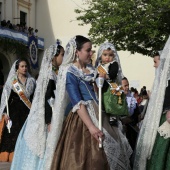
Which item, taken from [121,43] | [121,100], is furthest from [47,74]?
[121,43]

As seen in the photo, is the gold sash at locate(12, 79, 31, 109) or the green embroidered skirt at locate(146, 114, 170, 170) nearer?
the green embroidered skirt at locate(146, 114, 170, 170)

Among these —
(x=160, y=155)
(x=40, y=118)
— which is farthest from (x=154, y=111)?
(x=40, y=118)

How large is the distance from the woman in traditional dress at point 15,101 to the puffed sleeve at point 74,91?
2.29 metres

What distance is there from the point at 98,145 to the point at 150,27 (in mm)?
9935

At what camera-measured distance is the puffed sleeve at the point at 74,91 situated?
11.0 ft

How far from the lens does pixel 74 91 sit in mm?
3387

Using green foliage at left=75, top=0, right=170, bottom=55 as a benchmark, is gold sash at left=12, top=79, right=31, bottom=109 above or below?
below

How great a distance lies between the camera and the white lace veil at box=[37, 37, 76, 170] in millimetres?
3523

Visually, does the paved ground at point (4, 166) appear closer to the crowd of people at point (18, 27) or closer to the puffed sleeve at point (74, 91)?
the puffed sleeve at point (74, 91)

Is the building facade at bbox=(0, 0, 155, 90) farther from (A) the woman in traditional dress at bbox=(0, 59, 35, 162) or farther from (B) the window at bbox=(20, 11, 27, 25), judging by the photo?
(A) the woman in traditional dress at bbox=(0, 59, 35, 162)

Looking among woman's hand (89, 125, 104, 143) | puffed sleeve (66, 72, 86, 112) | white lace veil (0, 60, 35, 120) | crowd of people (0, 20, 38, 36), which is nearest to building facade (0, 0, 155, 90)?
crowd of people (0, 20, 38, 36)

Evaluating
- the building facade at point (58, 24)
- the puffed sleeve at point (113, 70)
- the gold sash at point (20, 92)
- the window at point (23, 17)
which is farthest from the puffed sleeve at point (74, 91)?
the window at point (23, 17)

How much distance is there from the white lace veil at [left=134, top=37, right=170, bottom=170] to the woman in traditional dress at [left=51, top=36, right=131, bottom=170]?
14 centimetres

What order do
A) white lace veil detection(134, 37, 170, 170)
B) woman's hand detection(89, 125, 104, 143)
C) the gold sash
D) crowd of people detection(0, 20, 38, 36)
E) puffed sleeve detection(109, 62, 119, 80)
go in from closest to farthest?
woman's hand detection(89, 125, 104, 143)
white lace veil detection(134, 37, 170, 170)
puffed sleeve detection(109, 62, 119, 80)
the gold sash
crowd of people detection(0, 20, 38, 36)
